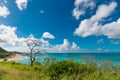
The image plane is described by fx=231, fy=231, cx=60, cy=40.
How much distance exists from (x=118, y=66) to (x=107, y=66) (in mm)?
1319

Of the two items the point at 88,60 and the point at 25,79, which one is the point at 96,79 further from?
the point at 88,60

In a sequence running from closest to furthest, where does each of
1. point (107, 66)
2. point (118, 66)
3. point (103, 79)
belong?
point (103, 79) < point (107, 66) < point (118, 66)

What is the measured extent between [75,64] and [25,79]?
5.65 m

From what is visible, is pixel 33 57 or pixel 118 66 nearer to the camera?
pixel 118 66

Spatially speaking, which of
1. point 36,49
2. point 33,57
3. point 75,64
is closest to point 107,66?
point 75,64

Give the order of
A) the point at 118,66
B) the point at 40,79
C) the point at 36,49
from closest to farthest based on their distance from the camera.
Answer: the point at 40,79
the point at 118,66
the point at 36,49

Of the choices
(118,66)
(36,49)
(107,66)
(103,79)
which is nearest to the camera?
(103,79)

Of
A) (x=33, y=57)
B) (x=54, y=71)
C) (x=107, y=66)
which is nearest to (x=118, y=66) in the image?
(x=107, y=66)

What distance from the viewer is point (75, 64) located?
12719 millimetres

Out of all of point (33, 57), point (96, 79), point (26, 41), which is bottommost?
point (96, 79)

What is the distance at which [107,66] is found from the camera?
13.3m

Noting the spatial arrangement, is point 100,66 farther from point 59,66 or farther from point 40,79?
point 40,79

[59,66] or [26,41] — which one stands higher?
[26,41]

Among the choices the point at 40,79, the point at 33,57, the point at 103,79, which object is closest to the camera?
the point at 103,79
